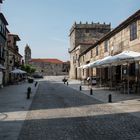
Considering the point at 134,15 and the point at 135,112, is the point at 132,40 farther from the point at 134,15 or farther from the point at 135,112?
the point at 135,112

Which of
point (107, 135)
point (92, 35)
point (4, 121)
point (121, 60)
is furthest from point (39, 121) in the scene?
point (92, 35)

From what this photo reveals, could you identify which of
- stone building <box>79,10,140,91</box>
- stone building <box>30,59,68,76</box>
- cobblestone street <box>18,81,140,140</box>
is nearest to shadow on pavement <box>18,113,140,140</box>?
cobblestone street <box>18,81,140,140</box>

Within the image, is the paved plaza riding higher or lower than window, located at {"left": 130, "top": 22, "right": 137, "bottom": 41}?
lower

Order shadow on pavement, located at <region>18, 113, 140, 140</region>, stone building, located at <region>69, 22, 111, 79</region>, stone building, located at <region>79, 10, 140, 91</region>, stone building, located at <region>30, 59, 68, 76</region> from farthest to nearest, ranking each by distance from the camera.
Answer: stone building, located at <region>30, 59, 68, 76</region>
stone building, located at <region>69, 22, 111, 79</region>
stone building, located at <region>79, 10, 140, 91</region>
shadow on pavement, located at <region>18, 113, 140, 140</region>

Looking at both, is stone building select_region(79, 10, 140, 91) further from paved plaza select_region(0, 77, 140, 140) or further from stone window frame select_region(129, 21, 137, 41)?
paved plaza select_region(0, 77, 140, 140)

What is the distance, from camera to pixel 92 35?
81.5m

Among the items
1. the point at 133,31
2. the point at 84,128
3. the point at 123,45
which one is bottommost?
the point at 84,128

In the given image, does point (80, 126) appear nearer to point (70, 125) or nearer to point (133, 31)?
point (70, 125)

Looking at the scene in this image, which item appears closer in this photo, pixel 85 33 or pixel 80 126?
pixel 80 126

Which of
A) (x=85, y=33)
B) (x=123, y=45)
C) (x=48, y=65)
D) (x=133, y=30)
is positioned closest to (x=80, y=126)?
(x=133, y=30)

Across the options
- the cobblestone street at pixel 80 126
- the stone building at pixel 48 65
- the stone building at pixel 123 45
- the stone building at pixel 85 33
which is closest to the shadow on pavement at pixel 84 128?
the cobblestone street at pixel 80 126

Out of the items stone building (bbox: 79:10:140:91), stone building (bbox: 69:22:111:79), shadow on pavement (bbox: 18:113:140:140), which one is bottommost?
shadow on pavement (bbox: 18:113:140:140)

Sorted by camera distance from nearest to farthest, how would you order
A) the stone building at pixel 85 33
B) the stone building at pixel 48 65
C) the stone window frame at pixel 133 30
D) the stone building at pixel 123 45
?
the stone building at pixel 123 45 < the stone window frame at pixel 133 30 < the stone building at pixel 85 33 < the stone building at pixel 48 65

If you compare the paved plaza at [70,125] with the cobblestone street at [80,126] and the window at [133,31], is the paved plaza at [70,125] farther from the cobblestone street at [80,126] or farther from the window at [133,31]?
the window at [133,31]
